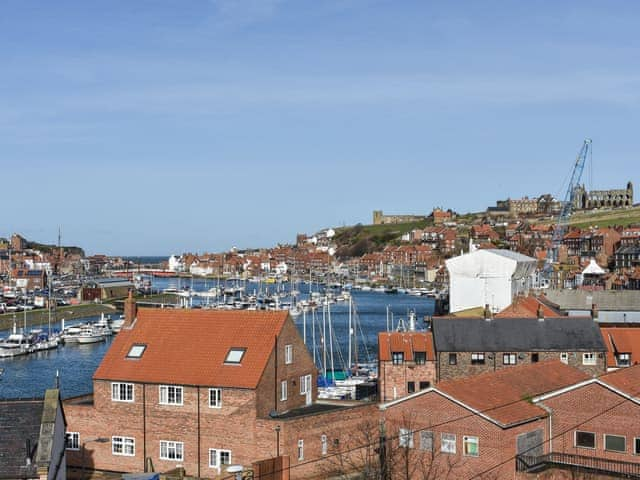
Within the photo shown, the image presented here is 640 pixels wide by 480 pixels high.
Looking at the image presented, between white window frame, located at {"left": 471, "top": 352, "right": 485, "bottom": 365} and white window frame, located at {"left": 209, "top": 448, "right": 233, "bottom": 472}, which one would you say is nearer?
white window frame, located at {"left": 209, "top": 448, "right": 233, "bottom": 472}

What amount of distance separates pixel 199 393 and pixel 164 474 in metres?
2.50

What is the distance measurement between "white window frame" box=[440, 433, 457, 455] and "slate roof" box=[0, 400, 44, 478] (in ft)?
33.6

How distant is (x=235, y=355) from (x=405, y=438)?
588cm

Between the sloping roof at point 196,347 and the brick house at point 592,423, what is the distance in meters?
8.17

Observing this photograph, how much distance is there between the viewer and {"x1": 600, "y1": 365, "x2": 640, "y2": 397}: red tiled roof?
988 inches

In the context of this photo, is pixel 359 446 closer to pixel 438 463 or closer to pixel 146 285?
pixel 438 463

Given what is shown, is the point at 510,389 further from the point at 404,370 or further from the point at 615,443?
the point at 404,370

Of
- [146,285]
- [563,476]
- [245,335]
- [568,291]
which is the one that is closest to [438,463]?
[563,476]

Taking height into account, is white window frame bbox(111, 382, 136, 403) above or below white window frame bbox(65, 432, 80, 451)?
above

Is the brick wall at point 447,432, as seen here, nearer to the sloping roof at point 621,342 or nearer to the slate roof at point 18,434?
the slate roof at point 18,434

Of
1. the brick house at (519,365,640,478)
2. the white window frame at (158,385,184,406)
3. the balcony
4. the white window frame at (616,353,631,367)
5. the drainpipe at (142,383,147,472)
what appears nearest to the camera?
the balcony

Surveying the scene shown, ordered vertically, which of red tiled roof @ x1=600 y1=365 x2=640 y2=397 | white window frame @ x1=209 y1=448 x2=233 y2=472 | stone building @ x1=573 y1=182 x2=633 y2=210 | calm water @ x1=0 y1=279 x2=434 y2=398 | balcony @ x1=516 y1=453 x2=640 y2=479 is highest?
stone building @ x1=573 y1=182 x2=633 y2=210

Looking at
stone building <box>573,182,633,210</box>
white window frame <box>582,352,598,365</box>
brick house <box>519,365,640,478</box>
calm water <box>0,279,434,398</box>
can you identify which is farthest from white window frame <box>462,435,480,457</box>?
stone building <box>573,182,633,210</box>

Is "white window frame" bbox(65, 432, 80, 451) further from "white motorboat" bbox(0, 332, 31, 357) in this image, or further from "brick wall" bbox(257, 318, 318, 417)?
"white motorboat" bbox(0, 332, 31, 357)
